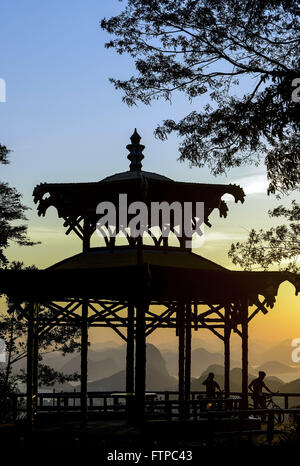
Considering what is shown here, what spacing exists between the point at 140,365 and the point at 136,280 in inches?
98.3

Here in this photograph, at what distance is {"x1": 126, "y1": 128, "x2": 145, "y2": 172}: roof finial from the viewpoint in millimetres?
27781

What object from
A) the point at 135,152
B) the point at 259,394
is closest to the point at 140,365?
the point at 259,394

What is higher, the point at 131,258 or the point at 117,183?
the point at 117,183

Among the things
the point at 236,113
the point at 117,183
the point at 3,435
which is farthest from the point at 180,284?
the point at 3,435

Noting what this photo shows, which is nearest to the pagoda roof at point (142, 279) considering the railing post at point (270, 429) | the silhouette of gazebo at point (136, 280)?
the silhouette of gazebo at point (136, 280)

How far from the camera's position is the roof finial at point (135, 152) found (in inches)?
1094

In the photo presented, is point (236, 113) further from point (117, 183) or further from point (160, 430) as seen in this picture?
point (160, 430)

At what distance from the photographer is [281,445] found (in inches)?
782

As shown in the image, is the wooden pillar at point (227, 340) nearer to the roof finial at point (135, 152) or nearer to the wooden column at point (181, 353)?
the wooden column at point (181, 353)
